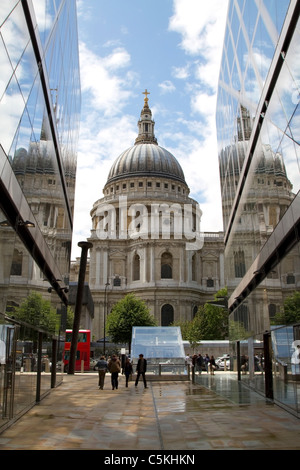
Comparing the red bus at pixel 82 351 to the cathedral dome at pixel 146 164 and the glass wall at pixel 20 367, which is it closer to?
the glass wall at pixel 20 367

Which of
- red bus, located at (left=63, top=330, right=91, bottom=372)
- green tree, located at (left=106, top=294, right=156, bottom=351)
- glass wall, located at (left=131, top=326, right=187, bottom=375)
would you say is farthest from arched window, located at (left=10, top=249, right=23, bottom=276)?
green tree, located at (left=106, top=294, right=156, bottom=351)

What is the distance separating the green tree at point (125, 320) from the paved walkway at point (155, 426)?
46.5 metres

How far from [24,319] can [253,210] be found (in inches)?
399

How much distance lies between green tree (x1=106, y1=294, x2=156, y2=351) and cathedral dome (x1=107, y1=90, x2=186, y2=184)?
40781 mm

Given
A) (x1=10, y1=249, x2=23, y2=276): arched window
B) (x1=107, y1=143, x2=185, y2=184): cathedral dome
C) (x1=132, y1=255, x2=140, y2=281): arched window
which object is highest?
(x1=107, y1=143, x2=185, y2=184): cathedral dome

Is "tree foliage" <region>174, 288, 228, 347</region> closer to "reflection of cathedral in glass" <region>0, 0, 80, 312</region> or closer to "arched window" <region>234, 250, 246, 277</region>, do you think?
"arched window" <region>234, 250, 246, 277</region>

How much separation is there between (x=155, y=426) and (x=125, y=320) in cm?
5263

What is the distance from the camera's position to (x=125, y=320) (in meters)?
62.6

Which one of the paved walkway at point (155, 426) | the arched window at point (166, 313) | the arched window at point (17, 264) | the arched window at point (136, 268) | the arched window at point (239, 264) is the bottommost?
the paved walkway at point (155, 426)

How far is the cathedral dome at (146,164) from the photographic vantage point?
101 meters

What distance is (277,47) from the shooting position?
12.6 meters

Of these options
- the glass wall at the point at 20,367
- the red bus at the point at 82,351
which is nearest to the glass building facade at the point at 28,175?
the glass wall at the point at 20,367

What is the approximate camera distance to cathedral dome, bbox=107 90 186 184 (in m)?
101
